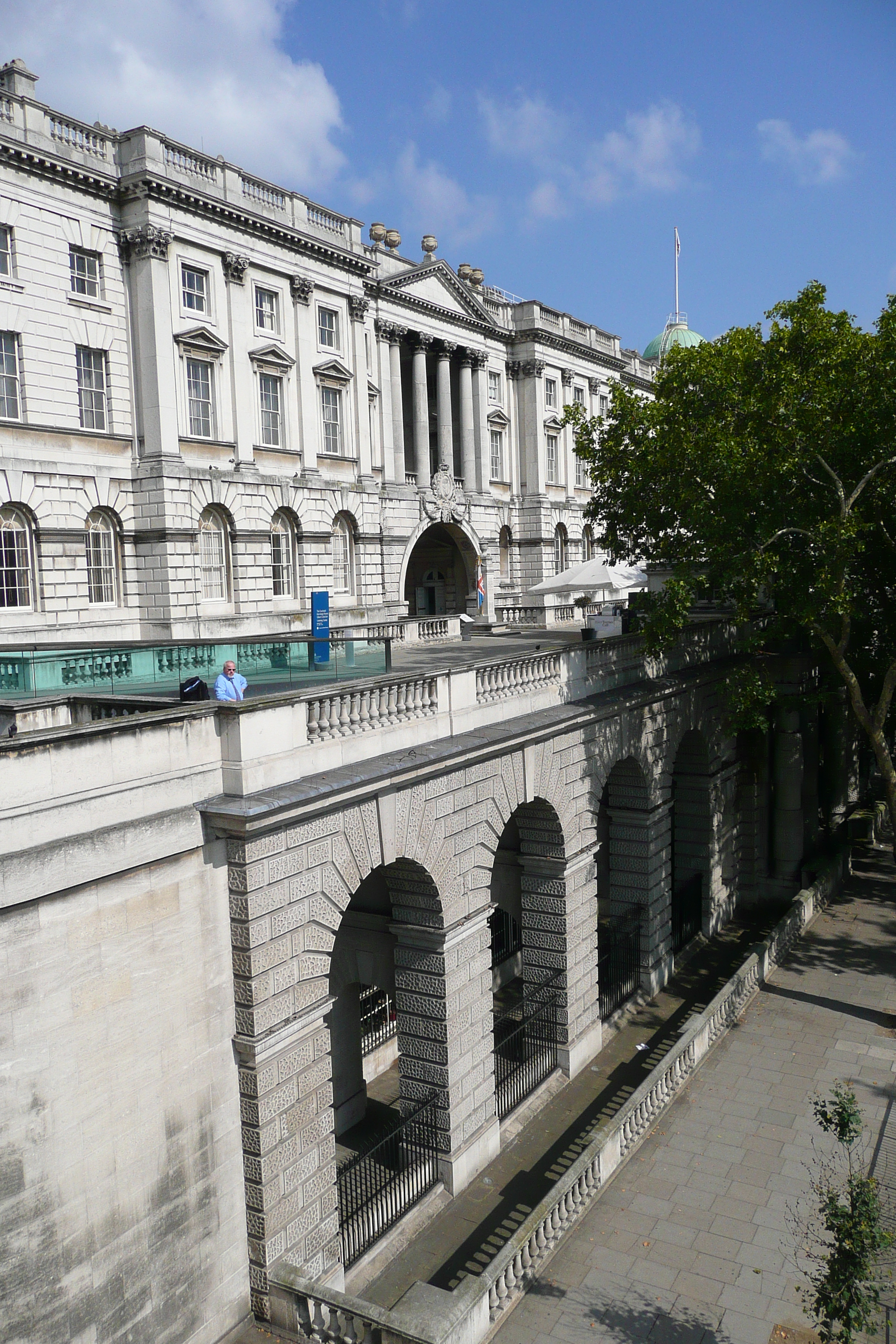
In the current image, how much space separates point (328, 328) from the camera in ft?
114

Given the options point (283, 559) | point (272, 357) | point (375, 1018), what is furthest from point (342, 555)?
point (375, 1018)

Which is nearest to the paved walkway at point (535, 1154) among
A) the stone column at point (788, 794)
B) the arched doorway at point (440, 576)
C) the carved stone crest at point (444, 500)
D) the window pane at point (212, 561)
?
the stone column at point (788, 794)

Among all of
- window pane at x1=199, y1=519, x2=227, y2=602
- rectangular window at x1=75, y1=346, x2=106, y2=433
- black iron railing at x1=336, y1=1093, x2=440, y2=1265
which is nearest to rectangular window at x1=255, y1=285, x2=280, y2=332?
rectangular window at x1=75, y1=346, x2=106, y2=433

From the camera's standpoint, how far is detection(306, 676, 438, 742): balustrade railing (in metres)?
12.0

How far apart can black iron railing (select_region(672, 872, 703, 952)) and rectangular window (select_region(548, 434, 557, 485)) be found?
29.8 m

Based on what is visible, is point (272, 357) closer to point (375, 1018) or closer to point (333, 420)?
point (333, 420)

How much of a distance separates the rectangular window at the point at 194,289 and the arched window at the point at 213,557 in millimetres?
5920

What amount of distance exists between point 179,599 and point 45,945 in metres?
20.5

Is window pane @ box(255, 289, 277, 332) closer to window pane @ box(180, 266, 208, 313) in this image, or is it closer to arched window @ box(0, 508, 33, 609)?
window pane @ box(180, 266, 208, 313)

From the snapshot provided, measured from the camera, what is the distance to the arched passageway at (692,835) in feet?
80.7

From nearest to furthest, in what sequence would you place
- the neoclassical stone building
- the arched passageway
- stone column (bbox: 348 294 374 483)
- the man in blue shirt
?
the man in blue shirt → the arched passageway → the neoclassical stone building → stone column (bbox: 348 294 374 483)

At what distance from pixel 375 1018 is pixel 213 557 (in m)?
16.3

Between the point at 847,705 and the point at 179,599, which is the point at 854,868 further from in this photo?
the point at 179,599

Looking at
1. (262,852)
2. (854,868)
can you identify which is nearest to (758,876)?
(854,868)
